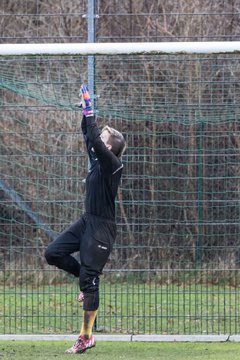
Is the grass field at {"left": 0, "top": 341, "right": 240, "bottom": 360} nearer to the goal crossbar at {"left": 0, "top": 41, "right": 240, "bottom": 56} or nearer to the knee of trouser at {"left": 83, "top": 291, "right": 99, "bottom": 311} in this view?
the knee of trouser at {"left": 83, "top": 291, "right": 99, "bottom": 311}

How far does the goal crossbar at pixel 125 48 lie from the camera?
318 inches

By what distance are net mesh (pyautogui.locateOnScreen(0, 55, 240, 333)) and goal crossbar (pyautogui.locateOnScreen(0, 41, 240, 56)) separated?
5.01ft

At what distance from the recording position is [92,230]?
8.24 metres

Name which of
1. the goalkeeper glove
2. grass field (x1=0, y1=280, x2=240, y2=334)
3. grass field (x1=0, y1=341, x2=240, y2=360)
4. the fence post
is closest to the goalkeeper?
the goalkeeper glove

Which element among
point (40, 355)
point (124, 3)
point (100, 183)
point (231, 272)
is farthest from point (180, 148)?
point (124, 3)

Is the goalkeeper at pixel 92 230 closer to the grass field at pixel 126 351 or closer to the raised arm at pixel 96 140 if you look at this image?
the raised arm at pixel 96 140

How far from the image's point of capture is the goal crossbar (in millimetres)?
8070

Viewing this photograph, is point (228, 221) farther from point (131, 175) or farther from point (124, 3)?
point (124, 3)

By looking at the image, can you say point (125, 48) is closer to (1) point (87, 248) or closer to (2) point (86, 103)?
(2) point (86, 103)

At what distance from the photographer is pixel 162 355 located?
848 centimetres

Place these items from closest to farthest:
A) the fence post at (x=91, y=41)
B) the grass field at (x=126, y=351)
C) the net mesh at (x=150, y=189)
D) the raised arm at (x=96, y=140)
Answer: the raised arm at (x=96, y=140), the grass field at (x=126, y=351), the fence post at (x=91, y=41), the net mesh at (x=150, y=189)

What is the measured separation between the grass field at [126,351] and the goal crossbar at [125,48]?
99.0 inches

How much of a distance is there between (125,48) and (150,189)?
2.36 meters

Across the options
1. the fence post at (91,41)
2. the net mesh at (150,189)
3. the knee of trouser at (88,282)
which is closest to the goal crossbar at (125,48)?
the fence post at (91,41)
